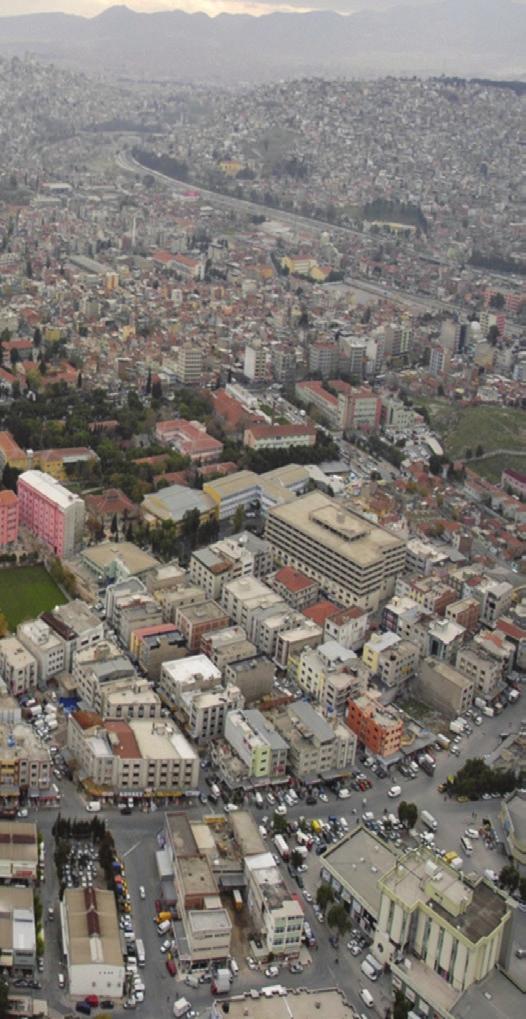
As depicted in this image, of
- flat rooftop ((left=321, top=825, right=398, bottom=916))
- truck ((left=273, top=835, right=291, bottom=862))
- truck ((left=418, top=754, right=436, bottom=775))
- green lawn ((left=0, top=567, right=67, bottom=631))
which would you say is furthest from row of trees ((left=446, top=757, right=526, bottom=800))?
green lawn ((left=0, top=567, right=67, bottom=631))

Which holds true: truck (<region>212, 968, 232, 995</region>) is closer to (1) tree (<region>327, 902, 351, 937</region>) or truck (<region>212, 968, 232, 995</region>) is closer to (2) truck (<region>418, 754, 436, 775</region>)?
(1) tree (<region>327, 902, 351, 937</region>)

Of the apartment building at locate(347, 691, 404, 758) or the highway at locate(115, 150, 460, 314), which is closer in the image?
the apartment building at locate(347, 691, 404, 758)

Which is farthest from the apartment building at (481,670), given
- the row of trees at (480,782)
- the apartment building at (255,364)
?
the apartment building at (255,364)

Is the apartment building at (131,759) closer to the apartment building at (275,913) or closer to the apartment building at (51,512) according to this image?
the apartment building at (275,913)

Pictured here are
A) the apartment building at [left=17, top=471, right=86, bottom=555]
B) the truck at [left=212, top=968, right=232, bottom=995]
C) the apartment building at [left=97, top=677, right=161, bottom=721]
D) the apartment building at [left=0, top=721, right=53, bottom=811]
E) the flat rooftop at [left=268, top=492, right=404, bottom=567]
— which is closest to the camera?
the truck at [left=212, top=968, right=232, bottom=995]

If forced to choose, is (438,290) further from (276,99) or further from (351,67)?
(351,67)
